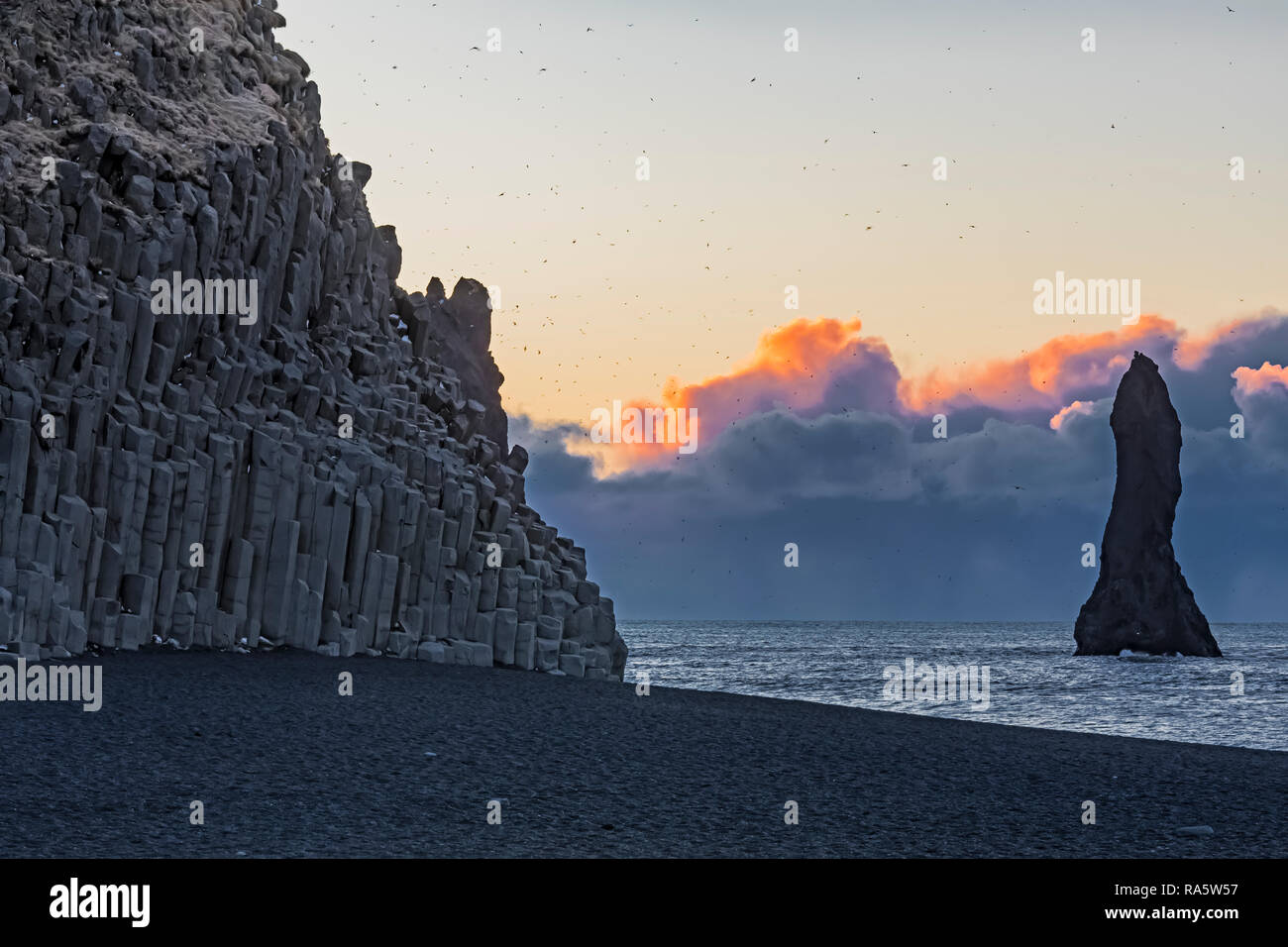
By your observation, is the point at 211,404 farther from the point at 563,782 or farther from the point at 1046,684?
the point at 1046,684

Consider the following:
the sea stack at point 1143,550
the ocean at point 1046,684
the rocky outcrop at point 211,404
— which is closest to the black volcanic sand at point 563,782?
the rocky outcrop at point 211,404

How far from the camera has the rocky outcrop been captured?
87.8 ft

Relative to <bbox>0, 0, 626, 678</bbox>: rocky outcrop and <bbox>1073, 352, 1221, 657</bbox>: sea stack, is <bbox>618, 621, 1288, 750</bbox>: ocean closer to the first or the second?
<bbox>1073, 352, 1221, 657</bbox>: sea stack

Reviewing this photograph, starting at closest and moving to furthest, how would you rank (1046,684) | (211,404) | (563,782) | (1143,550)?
(563,782) < (211,404) < (1046,684) < (1143,550)

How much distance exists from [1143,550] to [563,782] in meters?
115

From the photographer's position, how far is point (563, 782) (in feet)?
46.8

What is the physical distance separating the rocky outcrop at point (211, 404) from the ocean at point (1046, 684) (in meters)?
13.5

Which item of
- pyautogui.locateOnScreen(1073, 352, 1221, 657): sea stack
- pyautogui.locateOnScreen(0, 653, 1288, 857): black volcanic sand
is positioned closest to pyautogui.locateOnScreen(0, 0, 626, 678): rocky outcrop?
pyautogui.locateOnScreen(0, 653, 1288, 857): black volcanic sand

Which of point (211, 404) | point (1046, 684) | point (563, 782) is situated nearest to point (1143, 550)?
point (1046, 684)

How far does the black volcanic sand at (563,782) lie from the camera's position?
36.3ft

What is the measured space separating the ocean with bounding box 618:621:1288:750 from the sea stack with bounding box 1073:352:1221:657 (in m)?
3.57

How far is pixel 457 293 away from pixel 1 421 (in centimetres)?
4605

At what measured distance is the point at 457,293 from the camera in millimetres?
70125
